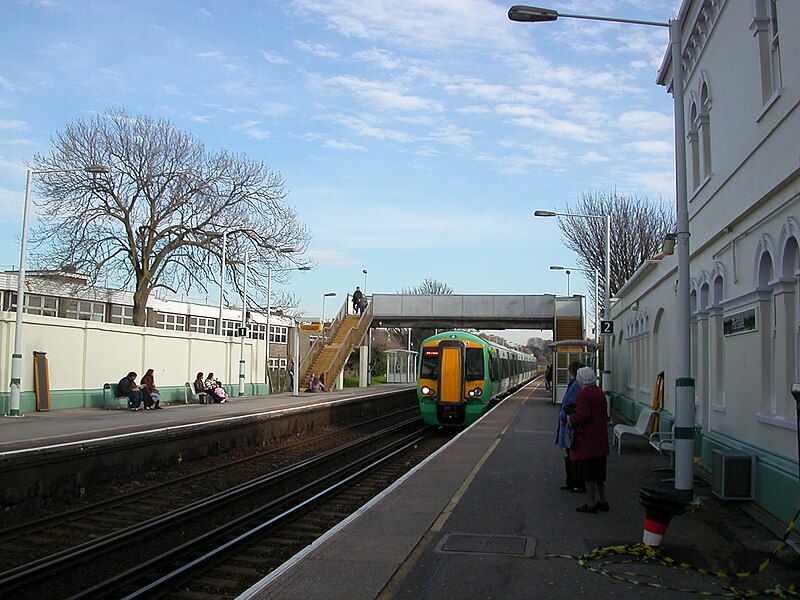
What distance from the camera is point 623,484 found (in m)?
11.3

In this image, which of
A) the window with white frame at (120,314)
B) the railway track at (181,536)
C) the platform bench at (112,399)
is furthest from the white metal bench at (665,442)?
the window with white frame at (120,314)

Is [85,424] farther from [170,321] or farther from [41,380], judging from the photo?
[170,321]

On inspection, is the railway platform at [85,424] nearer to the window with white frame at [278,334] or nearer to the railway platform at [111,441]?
the railway platform at [111,441]

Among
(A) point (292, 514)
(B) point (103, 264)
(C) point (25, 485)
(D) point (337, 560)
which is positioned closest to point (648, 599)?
(D) point (337, 560)

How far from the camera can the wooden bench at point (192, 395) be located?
2825cm

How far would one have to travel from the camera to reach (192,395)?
96.1 feet

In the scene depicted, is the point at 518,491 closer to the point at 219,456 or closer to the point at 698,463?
the point at 698,463

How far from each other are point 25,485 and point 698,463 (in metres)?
10.4

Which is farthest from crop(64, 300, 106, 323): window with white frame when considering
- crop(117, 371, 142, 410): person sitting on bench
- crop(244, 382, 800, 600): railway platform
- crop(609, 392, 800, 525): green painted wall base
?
crop(609, 392, 800, 525): green painted wall base

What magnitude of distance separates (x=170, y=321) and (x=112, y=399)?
112 ft

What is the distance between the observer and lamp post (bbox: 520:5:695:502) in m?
9.53

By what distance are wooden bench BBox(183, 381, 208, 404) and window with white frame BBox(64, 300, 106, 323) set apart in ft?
61.2

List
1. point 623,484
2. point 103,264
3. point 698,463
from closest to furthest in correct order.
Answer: point 623,484
point 698,463
point 103,264

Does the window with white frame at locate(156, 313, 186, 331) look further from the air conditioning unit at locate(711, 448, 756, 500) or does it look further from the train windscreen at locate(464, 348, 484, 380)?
the air conditioning unit at locate(711, 448, 756, 500)
